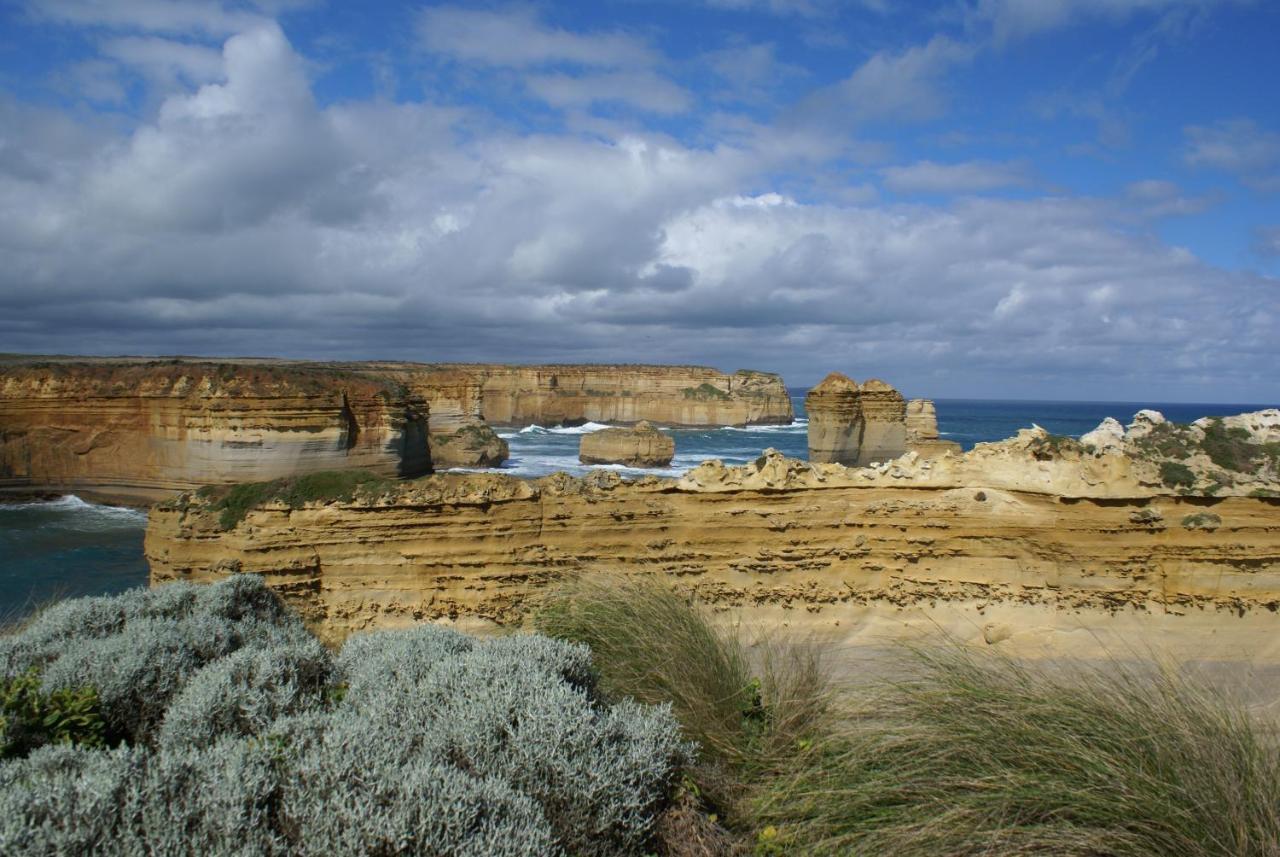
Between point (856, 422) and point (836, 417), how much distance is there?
1.13 m

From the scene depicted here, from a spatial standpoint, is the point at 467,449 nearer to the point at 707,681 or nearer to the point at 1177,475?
the point at 1177,475

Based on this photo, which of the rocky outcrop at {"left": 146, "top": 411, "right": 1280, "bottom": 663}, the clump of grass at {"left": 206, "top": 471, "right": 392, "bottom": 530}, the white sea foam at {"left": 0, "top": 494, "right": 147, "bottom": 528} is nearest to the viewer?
the rocky outcrop at {"left": 146, "top": 411, "right": 1280, "bottom": 663}

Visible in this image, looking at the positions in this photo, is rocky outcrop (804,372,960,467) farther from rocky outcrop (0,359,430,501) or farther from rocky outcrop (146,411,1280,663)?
rocky outcrop (146,411,1280,663)

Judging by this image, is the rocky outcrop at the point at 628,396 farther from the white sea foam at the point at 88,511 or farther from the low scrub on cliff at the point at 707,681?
the low scrub on cliff at the point at 707,681

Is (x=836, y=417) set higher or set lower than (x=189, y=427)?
higher

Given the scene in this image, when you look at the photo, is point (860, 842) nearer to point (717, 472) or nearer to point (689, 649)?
point (689, 649)

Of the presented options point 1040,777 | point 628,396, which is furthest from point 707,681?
point 628,396

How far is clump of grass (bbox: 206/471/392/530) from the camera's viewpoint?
1058 centimetres

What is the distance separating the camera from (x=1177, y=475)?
9.15 m

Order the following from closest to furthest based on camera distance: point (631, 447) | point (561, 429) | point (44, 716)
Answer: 1. point (44, 716)
2. point (631, 447)
3. point (561, 429)

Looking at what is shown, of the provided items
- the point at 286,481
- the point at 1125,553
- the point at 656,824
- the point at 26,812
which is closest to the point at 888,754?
the point at 656,824

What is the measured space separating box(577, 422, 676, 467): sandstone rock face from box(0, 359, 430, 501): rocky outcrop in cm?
1586

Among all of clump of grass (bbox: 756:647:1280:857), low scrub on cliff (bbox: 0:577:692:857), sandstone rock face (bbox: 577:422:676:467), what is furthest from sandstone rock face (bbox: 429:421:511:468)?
clump of grass (bbox: 756:647:1280:857)

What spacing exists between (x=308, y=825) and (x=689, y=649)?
242 cm
